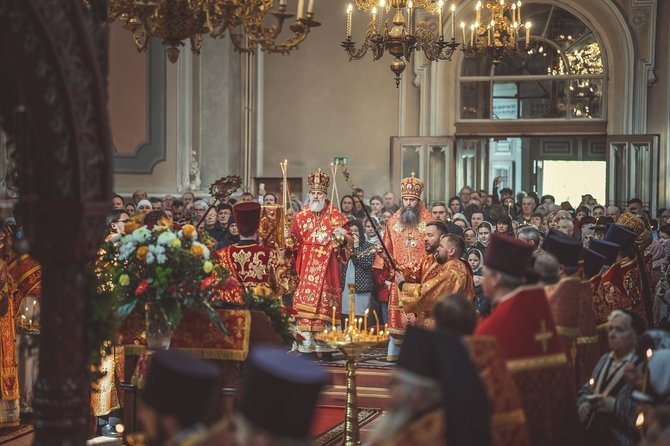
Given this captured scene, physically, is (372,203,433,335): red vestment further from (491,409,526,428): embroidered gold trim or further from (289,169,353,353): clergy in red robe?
(491,409,526,428): embroidered gold trim

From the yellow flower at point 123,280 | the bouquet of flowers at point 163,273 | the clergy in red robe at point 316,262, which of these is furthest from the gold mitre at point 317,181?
the yellow flower at point 123,280

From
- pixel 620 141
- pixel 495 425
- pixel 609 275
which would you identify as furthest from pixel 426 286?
pixel 620 141

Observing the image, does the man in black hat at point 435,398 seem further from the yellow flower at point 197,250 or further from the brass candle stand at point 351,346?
the yellow flower at point 197,250

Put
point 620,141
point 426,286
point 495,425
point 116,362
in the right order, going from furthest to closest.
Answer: point 620,141 → point 426,286 → point 116,362 → point 495,425

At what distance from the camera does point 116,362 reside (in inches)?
365

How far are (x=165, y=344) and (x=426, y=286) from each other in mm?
2773

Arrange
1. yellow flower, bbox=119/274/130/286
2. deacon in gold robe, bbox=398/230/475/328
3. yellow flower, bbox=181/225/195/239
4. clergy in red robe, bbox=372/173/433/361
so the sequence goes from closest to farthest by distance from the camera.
Result: yellow flower, bbox=119/274/130/286 < yellow flower, bbox=181/225/195/239 < deacon in gold robe, bbox=398/230/475/328 < clergy in red robe, bbox=372/173/433/361

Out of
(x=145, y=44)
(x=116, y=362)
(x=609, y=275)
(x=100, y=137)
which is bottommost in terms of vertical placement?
(x=116, y=362)

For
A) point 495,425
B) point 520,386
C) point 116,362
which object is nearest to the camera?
point 495,425

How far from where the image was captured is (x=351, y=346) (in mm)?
8281

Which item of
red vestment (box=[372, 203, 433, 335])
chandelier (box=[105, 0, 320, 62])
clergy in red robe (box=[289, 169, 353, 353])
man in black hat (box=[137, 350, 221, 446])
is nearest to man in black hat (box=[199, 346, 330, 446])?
man in black hat (box=[137, 350, 221, 446])

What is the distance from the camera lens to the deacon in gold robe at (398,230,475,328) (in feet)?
32.7

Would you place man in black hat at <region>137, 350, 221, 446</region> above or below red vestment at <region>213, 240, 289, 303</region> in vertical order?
below

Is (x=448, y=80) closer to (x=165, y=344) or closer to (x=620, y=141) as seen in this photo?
(x=620, y=141)
